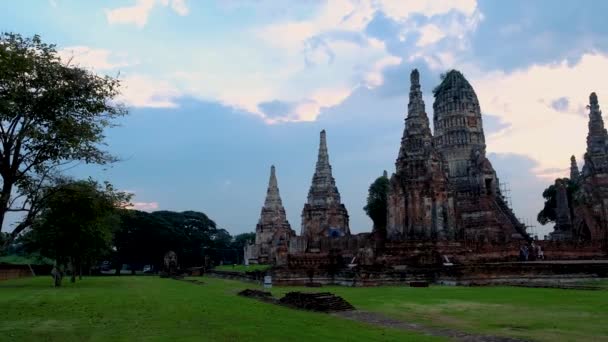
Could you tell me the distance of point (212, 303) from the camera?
18.0 m

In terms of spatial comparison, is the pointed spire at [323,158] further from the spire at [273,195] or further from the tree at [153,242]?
the tree at [153,242]

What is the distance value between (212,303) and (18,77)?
960 cm

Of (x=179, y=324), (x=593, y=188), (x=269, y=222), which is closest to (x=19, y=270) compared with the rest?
(x=269, y=222)

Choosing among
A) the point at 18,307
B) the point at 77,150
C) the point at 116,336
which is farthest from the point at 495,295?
the point at 18,307

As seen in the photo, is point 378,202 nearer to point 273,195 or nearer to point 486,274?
point 273,195

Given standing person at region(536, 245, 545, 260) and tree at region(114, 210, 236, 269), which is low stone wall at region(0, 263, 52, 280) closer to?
tree at region(114, 210, 236, 269)

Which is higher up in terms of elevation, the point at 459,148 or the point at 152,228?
the point at 459,148

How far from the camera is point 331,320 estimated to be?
13.0m

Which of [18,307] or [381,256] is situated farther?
[381,256]

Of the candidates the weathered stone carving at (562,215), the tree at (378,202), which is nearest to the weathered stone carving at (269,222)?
the tree at (378,202)

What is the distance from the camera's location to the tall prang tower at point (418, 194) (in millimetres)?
38969

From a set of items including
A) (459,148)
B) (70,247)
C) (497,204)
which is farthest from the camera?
(459,148)

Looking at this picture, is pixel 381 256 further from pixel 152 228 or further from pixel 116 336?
pixel 152 228

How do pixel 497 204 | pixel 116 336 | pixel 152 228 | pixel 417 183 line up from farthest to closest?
1. pixel 152 228
2. pixel 497 204
3. pixel 417 183
4. pixel 116 336
